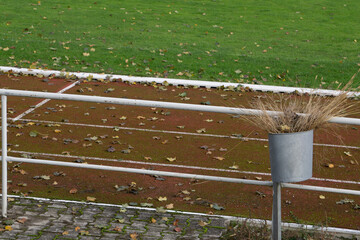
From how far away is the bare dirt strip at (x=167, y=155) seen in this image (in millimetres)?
7874

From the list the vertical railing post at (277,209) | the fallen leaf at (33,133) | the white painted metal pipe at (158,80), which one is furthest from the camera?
the white painted metal pipe at (158,80)

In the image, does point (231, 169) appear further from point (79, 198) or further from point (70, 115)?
point (70, 115)

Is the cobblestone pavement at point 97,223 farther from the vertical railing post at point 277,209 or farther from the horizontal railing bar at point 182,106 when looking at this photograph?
the horizontal railing bar at point 182,106

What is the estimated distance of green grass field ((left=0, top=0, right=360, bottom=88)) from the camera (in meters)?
16.6

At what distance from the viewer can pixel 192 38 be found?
67.5 feet

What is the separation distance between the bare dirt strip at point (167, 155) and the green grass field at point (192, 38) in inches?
79.6

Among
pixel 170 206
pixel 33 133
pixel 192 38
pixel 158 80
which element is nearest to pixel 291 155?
pixel 170 206

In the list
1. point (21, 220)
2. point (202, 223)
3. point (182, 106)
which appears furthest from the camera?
point (202, 223)

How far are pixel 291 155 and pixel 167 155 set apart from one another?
4.86m

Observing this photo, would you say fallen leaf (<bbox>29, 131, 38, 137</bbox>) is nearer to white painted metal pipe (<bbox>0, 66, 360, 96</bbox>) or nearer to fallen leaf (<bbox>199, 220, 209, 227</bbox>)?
white painted metal pipe (<bbox>0, 66, 360, 96</bbox>)

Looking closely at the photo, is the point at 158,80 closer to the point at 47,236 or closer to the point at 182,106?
the point at 47,236

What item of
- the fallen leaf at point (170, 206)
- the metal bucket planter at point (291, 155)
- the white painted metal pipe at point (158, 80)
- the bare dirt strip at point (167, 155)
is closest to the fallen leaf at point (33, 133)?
the bare dirt strip at point (167, 155)

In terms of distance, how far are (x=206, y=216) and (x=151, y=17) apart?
59.5ft

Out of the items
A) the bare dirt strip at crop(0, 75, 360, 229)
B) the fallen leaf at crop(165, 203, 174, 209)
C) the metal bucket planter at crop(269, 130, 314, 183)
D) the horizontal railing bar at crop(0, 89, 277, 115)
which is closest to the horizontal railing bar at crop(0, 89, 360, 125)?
the horizontal railing bar at crop(0, 89, 277, 115)
